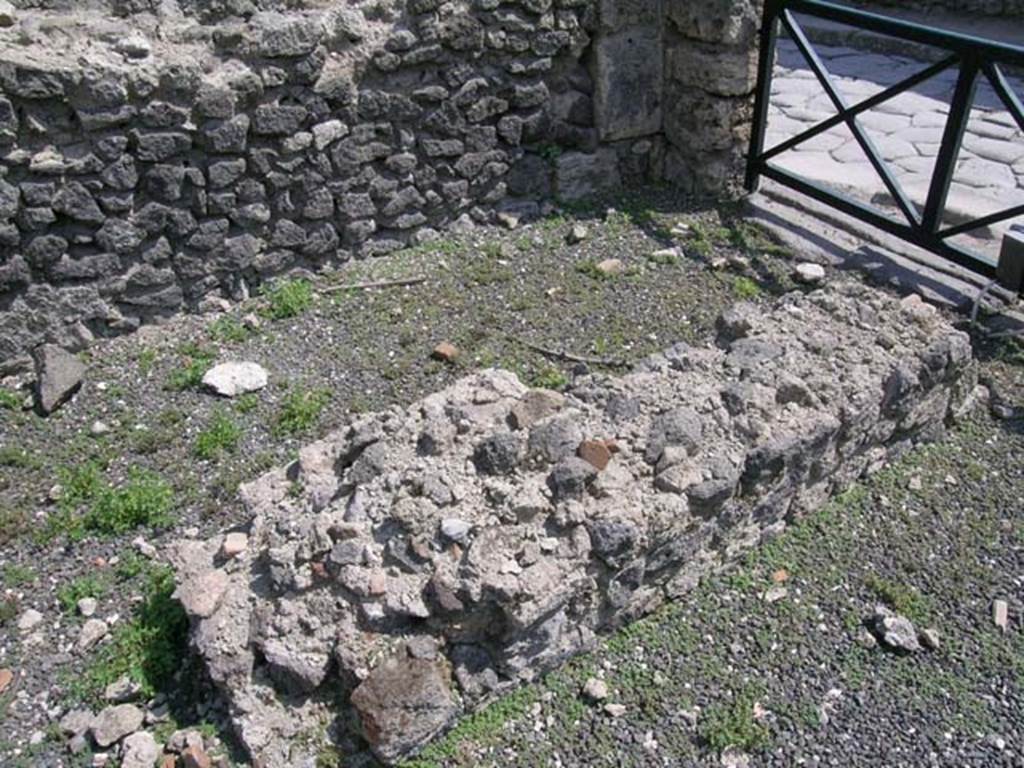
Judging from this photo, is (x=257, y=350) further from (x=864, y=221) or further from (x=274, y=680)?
(x=864, y=221)

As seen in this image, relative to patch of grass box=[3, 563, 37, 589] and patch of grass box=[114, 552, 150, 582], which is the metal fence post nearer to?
patch of grass box=[114, 552, 150, 582]

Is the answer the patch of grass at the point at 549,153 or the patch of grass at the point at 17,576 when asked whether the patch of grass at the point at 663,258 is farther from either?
the patch of grass at the point at 17,576

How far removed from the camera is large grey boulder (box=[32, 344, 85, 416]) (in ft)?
14.4

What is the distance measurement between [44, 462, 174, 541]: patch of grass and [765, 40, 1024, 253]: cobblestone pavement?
435cm

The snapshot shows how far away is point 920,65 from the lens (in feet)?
27.0

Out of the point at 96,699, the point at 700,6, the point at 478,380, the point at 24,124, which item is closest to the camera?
the point at 96,699

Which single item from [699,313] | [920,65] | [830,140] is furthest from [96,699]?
[920,65]

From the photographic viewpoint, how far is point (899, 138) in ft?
22.6

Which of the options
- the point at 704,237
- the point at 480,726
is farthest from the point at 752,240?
the point at 480,726

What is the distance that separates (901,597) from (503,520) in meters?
1.42

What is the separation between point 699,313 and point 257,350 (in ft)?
7.07

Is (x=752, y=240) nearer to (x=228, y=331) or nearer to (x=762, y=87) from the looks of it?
(x=762, y=87)

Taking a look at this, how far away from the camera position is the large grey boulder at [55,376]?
4.39 m

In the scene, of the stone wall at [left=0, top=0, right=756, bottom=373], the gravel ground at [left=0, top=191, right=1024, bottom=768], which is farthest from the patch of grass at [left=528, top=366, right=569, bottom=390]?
the stone wall at [left=0, top=0, right=756, bottom=373]
